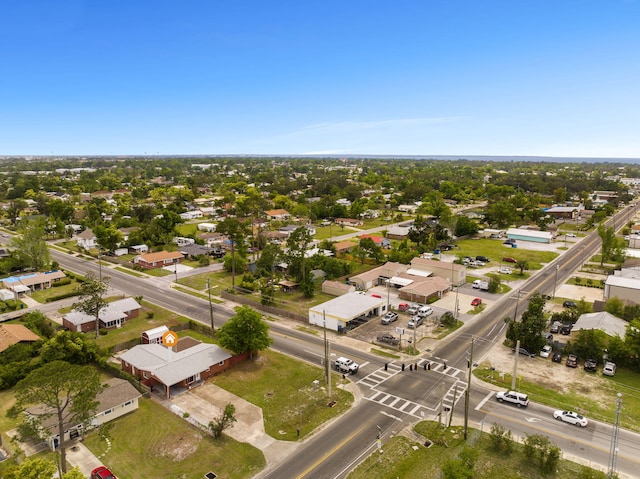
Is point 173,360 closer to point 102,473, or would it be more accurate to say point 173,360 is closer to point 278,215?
point 102,473

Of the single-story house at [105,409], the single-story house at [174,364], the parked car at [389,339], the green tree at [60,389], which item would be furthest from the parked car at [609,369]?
the green tree at [60,389]

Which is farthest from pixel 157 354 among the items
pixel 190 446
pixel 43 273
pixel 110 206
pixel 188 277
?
pixel 110 206

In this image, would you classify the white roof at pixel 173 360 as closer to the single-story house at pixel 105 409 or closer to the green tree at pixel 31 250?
the single-story house at pixel 105 409

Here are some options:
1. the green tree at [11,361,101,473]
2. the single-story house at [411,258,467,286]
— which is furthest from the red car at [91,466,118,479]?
the single-story house at [411,258,467,286]

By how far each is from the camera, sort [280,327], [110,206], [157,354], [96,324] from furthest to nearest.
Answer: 1. [110,206]
2. [280,327]
3. [96,324]
4. [157,354]

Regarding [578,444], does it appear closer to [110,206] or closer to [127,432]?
[127,432]

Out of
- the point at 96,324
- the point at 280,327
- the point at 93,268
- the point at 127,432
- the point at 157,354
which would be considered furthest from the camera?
the point at 93,268

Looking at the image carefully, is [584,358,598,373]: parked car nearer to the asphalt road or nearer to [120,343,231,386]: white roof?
the asphalt road
